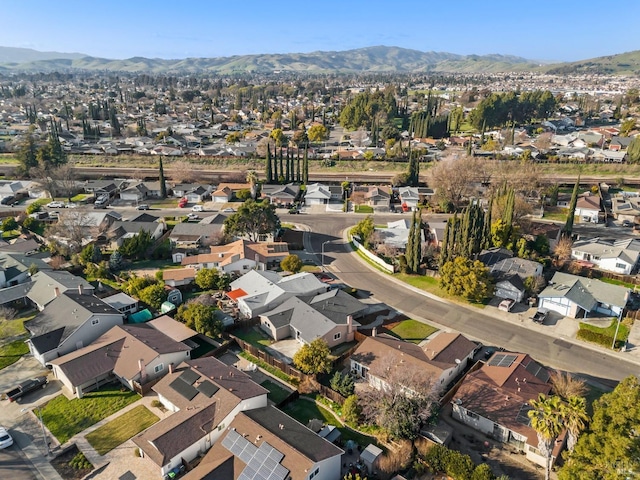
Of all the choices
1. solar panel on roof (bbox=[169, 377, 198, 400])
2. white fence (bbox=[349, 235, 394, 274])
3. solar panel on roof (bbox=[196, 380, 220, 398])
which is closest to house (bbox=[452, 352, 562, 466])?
solar panel on roof (bbox=[196, 380, 220, 398])

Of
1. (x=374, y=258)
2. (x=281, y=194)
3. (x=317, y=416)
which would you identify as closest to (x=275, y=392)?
(x=317, y=416)

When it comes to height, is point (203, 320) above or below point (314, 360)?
above

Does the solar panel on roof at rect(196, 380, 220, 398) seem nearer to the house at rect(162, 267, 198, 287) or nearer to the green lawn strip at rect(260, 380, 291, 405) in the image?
the green lawn strip at rect(260, 380, 291, 405)

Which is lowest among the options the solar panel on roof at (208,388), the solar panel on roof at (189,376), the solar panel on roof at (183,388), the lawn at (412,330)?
the lawn at (412,330)

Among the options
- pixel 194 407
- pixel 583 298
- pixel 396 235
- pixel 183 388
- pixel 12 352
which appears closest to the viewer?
pixel 194 407

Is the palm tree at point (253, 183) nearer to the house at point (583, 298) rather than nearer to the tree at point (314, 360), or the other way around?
the tree at point (314, 360)

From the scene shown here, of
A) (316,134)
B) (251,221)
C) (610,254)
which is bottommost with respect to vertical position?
(610,254)

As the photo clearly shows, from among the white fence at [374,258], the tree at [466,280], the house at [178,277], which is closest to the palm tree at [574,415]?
the tree at [466,280]

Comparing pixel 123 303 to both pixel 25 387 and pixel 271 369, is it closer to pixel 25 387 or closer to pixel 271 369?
pixel 25 387
